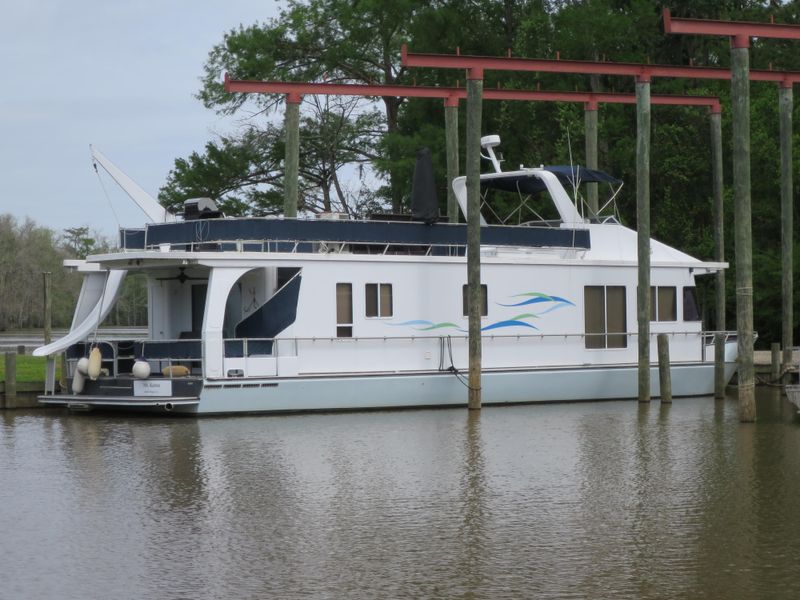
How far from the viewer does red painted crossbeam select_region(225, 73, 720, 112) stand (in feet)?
89.9

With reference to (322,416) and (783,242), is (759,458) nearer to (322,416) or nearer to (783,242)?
(322,416)

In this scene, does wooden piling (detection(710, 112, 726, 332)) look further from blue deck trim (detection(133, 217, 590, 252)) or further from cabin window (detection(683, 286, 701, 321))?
blue deck trim (detection(133, 217, 590, 252))

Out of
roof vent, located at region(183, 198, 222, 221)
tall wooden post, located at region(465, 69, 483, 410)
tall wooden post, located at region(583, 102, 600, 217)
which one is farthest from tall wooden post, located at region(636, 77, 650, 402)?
roof vent, located at region(183, 198, 222, 221)

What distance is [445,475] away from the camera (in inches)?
664

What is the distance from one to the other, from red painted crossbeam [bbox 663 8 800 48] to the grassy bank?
44.9ft

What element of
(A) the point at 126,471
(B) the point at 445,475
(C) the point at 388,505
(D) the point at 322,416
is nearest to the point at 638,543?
(C) the point at 388,505

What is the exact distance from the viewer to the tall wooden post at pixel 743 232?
21.7m

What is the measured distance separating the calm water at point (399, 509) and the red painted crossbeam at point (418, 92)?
26.3 feet

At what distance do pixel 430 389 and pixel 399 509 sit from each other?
422 inches

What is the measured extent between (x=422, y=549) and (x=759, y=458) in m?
7.62

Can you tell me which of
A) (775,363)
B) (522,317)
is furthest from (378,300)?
(775,363)

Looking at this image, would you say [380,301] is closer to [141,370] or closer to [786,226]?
[141,370]

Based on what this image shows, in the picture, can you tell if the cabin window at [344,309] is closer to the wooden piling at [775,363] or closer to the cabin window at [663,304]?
the cabin window at [663,304]

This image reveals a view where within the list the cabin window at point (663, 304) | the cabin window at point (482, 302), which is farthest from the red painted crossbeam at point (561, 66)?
the cabin window at point (663, 304)
